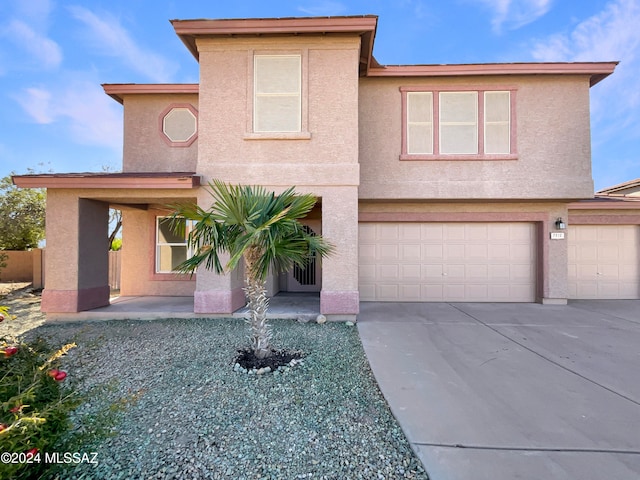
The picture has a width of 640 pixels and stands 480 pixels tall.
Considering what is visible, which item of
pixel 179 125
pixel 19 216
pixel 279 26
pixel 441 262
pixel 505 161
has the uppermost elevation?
pixel 279 26

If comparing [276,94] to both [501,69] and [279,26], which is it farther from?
[501,69]

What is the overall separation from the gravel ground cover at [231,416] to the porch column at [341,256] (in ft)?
5.30

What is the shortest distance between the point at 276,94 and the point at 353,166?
8.82 feet

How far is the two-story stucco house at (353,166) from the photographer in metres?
7.50

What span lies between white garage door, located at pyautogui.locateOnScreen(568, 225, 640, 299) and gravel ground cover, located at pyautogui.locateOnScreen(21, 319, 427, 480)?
9285 millimetres

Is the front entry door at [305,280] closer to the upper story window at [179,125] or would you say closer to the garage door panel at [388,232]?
the garage door panel at [388,232]

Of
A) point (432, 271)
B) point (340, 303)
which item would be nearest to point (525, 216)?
point (432, 271)

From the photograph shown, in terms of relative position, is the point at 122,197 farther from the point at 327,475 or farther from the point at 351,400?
the point at 327,475

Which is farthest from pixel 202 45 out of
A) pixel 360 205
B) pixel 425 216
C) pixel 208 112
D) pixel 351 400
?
pixel 351 400

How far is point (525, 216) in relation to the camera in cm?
948

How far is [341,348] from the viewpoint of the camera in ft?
18.4

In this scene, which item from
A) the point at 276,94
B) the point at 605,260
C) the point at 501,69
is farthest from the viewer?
the point at 605,260

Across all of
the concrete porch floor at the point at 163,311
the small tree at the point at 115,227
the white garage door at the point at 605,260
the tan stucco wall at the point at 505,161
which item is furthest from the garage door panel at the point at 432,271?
the small tree at the point at 115,227

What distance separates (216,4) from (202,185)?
816cm
